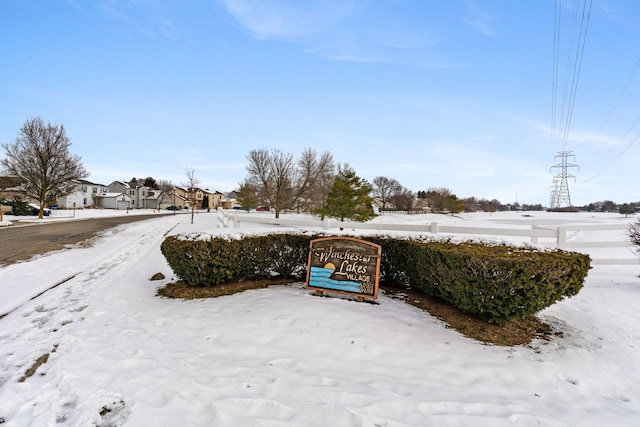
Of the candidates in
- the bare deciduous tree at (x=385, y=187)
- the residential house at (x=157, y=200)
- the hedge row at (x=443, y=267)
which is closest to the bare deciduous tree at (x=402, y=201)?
the bare deciduous tree at (x=385, y=187)

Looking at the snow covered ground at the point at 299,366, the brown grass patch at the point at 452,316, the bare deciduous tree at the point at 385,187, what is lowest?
the snow covered ground at the point at 299,366

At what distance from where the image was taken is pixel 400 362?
3393 mm

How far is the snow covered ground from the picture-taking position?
2.56m

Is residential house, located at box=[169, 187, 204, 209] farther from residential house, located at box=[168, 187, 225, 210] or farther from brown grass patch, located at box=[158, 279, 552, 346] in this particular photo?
brown grass patch, located at box=[158, 279, 552, 346]

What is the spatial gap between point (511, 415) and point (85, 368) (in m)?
4.00

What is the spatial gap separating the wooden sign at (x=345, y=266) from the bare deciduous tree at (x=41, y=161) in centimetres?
3759

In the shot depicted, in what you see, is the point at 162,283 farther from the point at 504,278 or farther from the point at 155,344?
the point at 504,278

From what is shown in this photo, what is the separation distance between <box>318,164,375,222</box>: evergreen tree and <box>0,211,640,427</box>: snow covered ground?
81.6ft

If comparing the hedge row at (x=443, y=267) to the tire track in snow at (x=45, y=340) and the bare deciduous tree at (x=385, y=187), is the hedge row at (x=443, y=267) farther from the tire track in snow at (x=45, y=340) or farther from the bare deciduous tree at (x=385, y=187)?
the bare deciduous tree at (x=385, y=187)

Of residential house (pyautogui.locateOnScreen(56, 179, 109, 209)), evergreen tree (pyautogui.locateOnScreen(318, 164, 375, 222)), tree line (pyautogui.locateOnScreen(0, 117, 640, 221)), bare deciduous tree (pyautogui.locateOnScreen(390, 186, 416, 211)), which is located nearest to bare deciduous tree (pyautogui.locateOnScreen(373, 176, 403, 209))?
bare deciduous tree (pyautogui.locateOnScreen(390, 186, 416, 211))

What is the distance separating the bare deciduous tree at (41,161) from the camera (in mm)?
31641

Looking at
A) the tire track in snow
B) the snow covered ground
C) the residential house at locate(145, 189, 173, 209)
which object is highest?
the residential house at locate(145, 189, 173, 209)

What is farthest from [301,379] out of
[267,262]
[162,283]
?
[162,283]

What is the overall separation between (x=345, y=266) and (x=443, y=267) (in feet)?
5.38
